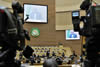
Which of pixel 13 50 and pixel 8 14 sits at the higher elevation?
pixel 8 14

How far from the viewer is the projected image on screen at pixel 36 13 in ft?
23.2

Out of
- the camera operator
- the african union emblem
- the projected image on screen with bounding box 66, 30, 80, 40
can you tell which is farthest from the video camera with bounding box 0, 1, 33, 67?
the projected image on screen with bounding box 66, 30, 80, 40

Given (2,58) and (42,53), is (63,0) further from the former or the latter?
→ (2,58)

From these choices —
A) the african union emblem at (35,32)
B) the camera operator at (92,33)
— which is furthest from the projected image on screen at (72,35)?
the camera operator at (92,33)

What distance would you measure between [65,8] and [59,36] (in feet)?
4.88

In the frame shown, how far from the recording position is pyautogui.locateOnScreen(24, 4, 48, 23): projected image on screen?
706cm

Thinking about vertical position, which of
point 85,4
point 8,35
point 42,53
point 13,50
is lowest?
point 42,53

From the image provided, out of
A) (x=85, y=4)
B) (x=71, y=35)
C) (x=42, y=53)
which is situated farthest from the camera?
(x=71, y=35)

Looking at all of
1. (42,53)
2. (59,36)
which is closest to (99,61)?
(42,53)

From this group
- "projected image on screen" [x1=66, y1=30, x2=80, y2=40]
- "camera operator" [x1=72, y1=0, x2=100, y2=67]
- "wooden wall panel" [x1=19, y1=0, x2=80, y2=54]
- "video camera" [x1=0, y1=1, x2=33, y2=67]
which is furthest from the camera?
"projected image on screen" [x1=66, y1=30, x2=80, y2=40]

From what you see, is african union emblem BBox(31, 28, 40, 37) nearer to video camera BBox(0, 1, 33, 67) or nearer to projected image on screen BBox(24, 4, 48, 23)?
projected image on screen BBox(24, 4, 48, 23)

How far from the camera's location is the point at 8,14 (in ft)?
6.91

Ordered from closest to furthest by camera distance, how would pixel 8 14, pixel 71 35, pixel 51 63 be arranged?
pixel 8 14
pixel 51 63
pixel 71 35

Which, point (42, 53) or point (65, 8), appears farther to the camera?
point (65, 8)
